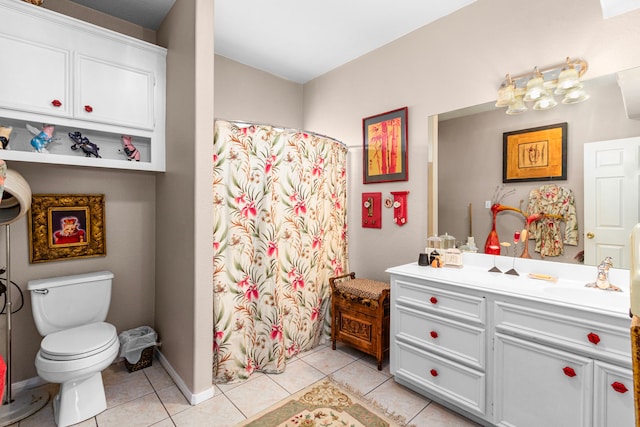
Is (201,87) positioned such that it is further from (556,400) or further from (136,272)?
(556,400)

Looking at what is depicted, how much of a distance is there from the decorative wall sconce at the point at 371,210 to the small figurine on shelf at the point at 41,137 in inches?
98.4

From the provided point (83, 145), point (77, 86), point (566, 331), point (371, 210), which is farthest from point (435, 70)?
point (83, 145)

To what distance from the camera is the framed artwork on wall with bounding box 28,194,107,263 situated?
2.19 m

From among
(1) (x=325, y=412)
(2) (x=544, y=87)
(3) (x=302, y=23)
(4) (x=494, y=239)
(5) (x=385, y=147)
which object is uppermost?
(3) (x=302, y=23)

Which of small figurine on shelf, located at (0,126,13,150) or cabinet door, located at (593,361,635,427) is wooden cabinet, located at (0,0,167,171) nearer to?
small figurine on shelf, located at (0,126,13,150)

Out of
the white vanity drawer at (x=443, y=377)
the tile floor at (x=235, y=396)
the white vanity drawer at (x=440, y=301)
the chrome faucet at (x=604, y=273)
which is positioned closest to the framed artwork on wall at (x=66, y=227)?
the tile floor at (x=235, y=396)

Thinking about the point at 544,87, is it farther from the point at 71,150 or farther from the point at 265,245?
the point at 71,150

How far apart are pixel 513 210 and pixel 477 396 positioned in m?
1.20

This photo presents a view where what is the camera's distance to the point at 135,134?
2.32 metres

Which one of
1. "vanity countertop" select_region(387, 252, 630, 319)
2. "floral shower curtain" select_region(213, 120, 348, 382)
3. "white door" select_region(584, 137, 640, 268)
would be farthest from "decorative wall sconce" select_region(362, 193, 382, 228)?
"white door" select_region(584, 137, 640, 268)

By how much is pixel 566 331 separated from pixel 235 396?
6.60 feet

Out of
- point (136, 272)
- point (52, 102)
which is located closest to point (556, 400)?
point (136, 272)

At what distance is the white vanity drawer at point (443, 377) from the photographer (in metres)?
1.77

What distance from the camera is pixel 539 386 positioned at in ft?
5.06
